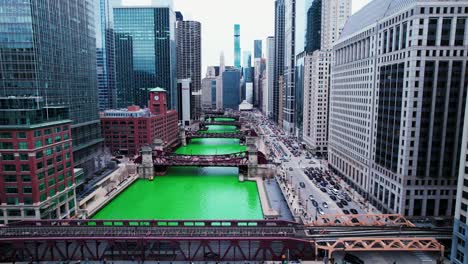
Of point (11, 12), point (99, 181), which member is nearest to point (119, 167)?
point (99, 181)

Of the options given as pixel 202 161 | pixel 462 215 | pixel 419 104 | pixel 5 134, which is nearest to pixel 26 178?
pixel 5 134

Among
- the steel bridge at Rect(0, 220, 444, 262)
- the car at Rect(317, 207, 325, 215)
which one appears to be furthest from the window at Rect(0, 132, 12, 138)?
the car at Rect(317, 207, 325, 215)

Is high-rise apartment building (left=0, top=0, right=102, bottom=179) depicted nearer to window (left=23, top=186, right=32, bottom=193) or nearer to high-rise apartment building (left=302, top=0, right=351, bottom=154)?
window (left=23, top=186, right=32, bottom=193)

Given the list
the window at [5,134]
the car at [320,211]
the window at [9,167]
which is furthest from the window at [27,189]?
the car at [320,211]

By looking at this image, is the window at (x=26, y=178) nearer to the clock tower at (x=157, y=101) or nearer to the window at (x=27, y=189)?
the window at (x=27, y=189)

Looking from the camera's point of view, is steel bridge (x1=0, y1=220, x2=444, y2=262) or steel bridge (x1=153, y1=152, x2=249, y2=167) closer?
steel bridge (x1=0, y1=220, x2=444, y2=262)

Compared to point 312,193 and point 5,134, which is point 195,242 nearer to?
point 5,134

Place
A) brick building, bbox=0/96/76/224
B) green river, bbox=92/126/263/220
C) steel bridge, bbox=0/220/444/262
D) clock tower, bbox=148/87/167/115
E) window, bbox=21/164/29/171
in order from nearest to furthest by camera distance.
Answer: steel bridge, bbox=0/220/444/262 < brick building, bbox=0/96/76/224 < window, bbox=21/164/29/171 < green river, bbox=92/126/263/220 < clock tower, bbox=148/87/167/115
